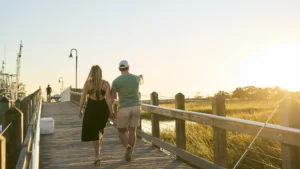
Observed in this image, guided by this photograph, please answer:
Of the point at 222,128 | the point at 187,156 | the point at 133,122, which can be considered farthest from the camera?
the point at 133,122

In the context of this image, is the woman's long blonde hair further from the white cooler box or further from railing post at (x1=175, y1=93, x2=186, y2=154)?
the white cooler box

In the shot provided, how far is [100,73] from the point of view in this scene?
7660 mm

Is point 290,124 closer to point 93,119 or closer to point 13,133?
point 13,133

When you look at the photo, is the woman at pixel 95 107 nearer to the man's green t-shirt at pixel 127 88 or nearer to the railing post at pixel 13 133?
the man's green t-shirt at pixel 127 88

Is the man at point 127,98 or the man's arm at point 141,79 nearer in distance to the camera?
the man at point 127,98

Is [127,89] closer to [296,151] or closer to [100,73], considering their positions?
[100,73]

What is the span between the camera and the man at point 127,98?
7.92 m

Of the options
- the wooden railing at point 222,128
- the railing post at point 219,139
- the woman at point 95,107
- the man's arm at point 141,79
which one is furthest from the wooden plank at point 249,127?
the woman at point 95,107

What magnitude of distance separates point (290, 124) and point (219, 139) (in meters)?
1.88

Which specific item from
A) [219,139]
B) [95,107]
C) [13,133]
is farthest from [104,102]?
[13,133]

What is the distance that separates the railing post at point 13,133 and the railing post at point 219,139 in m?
2.91

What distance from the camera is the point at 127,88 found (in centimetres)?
793

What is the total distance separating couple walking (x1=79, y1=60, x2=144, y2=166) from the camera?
25.3 ft

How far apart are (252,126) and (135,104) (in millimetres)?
3215
